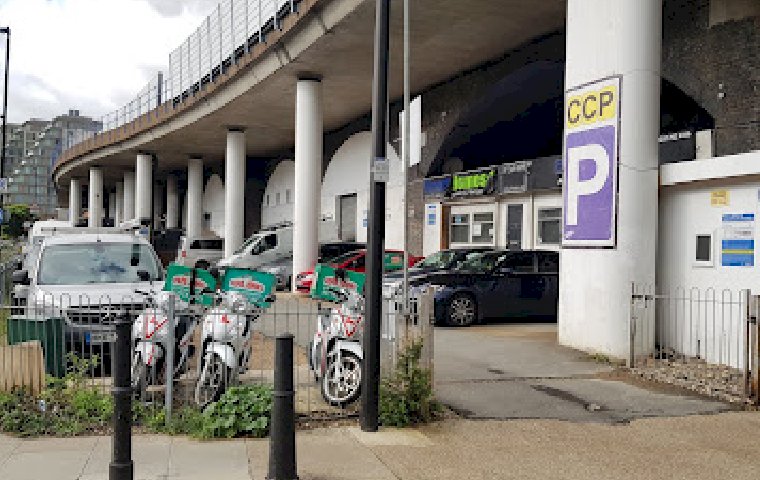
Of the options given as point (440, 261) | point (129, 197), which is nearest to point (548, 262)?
point (440, 261)

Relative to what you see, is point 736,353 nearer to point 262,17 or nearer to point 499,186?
point 499,186

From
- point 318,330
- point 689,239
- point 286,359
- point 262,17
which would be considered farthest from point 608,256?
point 262,17

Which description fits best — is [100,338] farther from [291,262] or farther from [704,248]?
[291,262]

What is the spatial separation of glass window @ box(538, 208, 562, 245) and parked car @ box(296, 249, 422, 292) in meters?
3.33

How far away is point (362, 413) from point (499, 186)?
15.0 m

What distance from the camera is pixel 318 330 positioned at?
768 cm

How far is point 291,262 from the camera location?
81.9 ft

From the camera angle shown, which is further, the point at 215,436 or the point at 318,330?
the point at 318,330

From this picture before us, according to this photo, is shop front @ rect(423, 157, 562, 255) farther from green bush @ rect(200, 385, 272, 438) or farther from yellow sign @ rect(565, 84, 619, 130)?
green bush @ rect(200, 385, 272, 438)

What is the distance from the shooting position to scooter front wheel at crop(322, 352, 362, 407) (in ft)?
24.0

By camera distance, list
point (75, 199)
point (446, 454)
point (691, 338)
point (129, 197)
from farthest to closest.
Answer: point (75, 199) → point (129, 197) → point (691, 338) → point (446, 454)

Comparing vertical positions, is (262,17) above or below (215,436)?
above

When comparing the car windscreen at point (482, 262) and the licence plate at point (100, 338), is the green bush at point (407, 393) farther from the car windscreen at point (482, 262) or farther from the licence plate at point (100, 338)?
the car windscreen at point (482, 262)

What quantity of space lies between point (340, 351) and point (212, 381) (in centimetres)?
126
